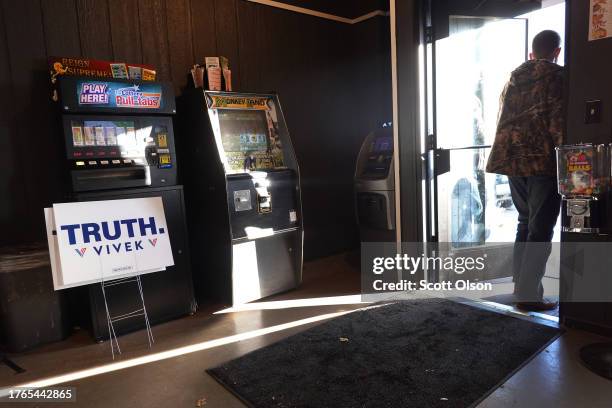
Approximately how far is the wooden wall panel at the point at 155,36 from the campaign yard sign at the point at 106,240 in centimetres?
113

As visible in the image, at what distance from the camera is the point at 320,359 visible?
7.16 feet

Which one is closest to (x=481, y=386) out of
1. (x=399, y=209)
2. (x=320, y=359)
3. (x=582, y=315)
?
(x=320, y=359)

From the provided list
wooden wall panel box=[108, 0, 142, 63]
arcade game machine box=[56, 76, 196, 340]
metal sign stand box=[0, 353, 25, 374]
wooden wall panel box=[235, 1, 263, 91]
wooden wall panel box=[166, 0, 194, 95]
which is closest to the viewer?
metal sign stand box=[0, 353, 25, 374]

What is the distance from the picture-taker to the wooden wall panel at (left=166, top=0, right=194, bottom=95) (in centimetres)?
316

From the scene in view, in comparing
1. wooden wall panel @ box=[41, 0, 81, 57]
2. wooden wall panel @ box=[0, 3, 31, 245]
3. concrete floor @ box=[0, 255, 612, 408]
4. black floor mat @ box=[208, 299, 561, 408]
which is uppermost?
wooden wall panel @ box=[41, 0, 81, 57]

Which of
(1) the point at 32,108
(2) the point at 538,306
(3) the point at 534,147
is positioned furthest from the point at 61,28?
(2) the point at 538,306

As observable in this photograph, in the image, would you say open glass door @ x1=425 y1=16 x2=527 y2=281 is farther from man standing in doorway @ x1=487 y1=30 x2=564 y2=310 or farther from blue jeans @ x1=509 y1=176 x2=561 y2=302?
blue jeans @ x1=509 y1=176 x2=561 y2=302

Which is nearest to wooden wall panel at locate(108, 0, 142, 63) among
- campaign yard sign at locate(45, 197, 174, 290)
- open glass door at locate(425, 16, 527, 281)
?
campaign yard sign at locate(45, 197, 174, 290)

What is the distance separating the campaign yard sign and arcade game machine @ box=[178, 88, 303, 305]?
490 millimetres

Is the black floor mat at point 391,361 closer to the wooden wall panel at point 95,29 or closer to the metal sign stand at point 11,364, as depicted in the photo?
the metal sign stand at point 11,364

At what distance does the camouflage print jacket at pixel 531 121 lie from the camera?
2.49 metres

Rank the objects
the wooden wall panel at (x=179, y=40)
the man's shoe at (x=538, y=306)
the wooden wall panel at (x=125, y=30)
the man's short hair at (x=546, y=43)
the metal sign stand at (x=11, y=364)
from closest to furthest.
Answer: the metal sign stand at (x=11, y=364)
the man's short hair at (x=546, y=43)
the man's shoe at (x=538, y=306)
the wooden wall panel at (x=125, y=30)
the wooden wall panel at (x=179, y=40)

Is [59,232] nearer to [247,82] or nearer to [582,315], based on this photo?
[247,82]

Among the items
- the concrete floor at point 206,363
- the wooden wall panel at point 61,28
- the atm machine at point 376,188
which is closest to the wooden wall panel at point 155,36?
the wooden wall panel at point 61,28
